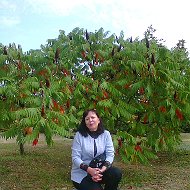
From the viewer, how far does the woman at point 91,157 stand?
532cm

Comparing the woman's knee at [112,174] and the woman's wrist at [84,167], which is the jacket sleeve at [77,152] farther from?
the woman's knee at [112,174]

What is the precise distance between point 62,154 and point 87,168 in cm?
1051

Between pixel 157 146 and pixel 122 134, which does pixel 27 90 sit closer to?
pixel 122 134

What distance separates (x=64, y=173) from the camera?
1081 cm

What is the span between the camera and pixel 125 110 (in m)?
8.55

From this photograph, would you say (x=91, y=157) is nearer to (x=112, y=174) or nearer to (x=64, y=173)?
(x=112, y=174)

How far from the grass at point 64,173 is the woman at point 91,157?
3.34 metres

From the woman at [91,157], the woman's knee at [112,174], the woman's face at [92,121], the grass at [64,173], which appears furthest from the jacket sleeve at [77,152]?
the grass at [64,173]

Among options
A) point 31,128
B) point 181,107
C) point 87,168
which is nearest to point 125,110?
point 181,107

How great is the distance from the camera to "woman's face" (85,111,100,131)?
18.2ft

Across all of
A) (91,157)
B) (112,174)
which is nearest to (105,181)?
(112,174)

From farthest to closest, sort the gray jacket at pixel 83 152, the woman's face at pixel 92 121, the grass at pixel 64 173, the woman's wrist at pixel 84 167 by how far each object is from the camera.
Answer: the grass at pixel 64 173 → the woman's face at pixel 92 121 → the gray jacket at pixel 83 152 → the woman's wrist at pixel 84 167

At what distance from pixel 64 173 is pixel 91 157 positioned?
5.54 metres

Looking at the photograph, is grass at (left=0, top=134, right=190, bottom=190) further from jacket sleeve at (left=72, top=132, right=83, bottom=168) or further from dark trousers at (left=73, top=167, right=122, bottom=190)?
jacket sleeve at (left=72, top=132, right=83, bottom=168)
